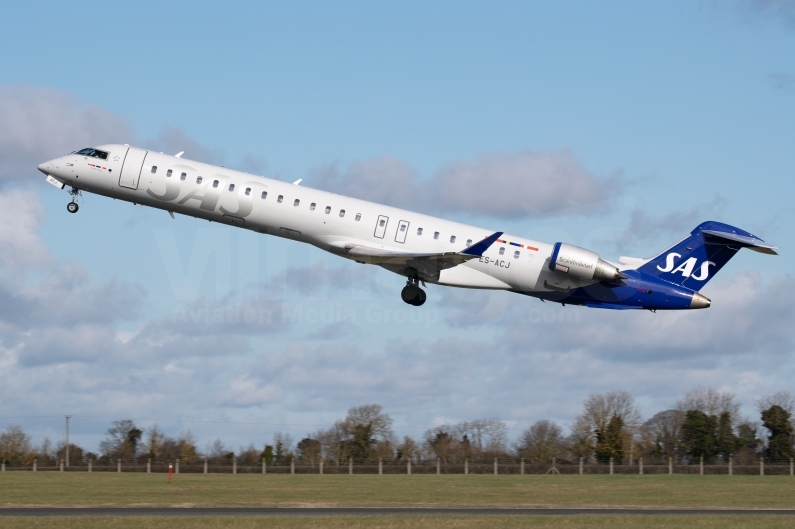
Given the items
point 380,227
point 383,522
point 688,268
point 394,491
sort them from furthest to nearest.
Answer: point 394,491 → point 688,268 → point 380,227 → point 383,522

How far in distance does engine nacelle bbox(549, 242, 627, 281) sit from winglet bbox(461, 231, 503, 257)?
2.29 metres

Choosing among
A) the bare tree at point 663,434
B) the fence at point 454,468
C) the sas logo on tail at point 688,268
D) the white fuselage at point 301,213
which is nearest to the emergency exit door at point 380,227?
the white fuselage at point 301,213

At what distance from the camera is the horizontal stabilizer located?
3068cm

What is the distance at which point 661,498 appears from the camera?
31.7 metres

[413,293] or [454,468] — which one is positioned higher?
[413,293]

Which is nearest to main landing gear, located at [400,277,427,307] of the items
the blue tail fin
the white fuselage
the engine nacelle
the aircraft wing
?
the white fuselage

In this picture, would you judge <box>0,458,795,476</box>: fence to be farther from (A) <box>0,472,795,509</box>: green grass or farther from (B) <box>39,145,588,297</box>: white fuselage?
(B) <box>39,145,588,297</box>: white fuselage

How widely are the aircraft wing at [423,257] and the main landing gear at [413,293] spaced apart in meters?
0.61

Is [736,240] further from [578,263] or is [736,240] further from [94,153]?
[94,153]

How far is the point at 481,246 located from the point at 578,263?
127 inches

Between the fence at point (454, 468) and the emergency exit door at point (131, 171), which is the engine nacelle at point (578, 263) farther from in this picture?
the fence at point (454, 468)

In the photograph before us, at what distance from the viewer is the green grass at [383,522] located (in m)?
Answer: 21.7

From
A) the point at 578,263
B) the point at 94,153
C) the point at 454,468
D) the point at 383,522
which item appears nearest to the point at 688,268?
the point at 578,263

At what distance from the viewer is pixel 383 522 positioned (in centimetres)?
2228
